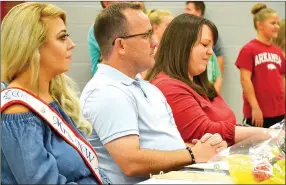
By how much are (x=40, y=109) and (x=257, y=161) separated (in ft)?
2.16

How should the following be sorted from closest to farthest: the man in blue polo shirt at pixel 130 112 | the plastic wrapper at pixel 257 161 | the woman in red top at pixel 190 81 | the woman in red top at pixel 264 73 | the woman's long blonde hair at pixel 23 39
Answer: the plastic wrapper at pixel 257 161 < the woman's long blonde hair at pixel 23 39 < the man in blue polo shirt at pixel 130 112 < the woman in red top at pixel 190 81 < the woman in red top at pixel 264 73

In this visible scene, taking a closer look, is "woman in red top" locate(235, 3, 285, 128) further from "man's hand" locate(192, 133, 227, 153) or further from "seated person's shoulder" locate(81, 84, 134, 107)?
"seated person's shoulder" locate(81, 84, 134, 107)

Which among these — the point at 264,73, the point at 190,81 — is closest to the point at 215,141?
the point at 190,81

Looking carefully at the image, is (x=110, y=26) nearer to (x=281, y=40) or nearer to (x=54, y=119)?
(x=54, y=119)

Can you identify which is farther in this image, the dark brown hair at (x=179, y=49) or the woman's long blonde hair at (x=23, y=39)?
the dark brown hair at (x=179, y=49)

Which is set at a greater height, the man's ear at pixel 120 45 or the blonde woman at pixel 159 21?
the man's ear at pixel 120 45

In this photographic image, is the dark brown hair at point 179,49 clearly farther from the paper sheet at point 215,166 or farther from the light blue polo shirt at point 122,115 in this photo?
the paper sheet at point 215,166

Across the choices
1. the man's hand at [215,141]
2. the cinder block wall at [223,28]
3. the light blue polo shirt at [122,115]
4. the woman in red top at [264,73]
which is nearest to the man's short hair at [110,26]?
the light blue polo shirt at [122,115]

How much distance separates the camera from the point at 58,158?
169 cm

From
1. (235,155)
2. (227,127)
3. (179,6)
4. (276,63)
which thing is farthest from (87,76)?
(235,155)

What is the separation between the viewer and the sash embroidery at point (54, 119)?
1671mm

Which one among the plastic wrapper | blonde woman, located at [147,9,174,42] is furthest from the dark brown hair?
blonde woman, located at [147,9,174,42]

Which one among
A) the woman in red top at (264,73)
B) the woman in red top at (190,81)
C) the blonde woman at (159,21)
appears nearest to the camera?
the woman in red top at (190,81)

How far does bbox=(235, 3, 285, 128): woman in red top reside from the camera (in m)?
4.30
